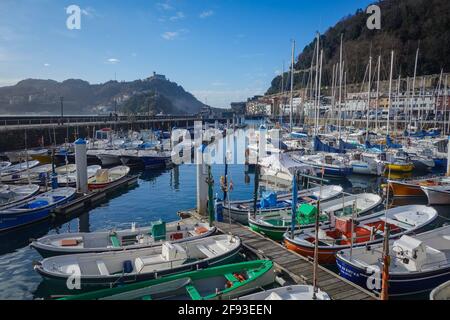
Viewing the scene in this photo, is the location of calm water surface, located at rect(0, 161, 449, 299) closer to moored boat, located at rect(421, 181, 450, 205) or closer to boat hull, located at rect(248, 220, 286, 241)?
moored boat, located at rect(421, 181, 450, 205)

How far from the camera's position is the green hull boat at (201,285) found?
11.2 m

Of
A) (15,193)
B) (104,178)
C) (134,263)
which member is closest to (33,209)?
(15,193)

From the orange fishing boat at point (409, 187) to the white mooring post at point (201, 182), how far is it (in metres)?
17.3

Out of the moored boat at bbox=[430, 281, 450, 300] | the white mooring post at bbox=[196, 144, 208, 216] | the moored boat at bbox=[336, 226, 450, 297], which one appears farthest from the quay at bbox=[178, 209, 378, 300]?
the white mooring post at bbox=[196, 144, 208, 216]

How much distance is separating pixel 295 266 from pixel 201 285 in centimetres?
408

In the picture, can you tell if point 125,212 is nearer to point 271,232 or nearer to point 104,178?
point 104,178

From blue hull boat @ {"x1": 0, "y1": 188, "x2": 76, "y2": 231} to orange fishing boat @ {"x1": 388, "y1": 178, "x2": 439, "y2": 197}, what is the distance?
2672cm

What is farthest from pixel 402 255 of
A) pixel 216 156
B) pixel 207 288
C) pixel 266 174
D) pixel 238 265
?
pixel 216 156

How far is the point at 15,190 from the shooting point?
25.7 metres

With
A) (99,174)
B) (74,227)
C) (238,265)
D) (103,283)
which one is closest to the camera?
(103,283)

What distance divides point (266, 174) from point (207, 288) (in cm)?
2564

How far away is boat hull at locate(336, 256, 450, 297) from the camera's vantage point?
496 inches

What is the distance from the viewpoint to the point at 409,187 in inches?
1115
